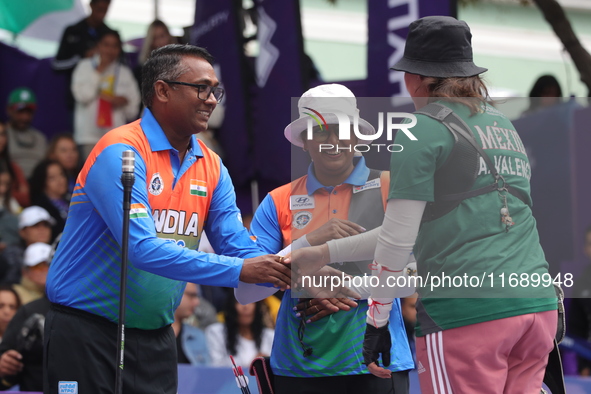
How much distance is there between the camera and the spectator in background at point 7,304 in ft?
22.8

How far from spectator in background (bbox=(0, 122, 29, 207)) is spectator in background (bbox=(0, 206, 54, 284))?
83 cm

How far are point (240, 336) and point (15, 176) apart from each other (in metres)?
3.19

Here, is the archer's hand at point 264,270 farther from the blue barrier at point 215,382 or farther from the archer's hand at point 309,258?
the blue barrier at point 215,382

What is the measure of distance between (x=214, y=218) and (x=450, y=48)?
141 cm

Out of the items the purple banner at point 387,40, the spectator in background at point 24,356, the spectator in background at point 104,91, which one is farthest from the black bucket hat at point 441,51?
the spectator in background at point 104,91

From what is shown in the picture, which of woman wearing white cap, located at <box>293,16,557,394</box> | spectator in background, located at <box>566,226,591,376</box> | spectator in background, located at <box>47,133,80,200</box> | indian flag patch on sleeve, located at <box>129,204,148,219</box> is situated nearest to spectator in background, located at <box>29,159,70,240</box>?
spectator in background, located at <box>47,133,80,200</box>

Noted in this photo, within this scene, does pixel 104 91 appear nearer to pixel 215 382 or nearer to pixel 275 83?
pixel 275 83

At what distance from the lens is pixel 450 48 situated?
3480mm

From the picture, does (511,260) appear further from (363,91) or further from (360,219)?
(363,91)

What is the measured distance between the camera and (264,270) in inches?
151

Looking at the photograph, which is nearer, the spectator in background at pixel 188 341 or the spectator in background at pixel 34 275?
the spectator in background at pixel 34 275

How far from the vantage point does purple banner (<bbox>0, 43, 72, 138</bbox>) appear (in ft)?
Result: 34.4

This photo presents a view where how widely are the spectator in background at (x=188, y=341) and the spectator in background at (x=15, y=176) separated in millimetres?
2417

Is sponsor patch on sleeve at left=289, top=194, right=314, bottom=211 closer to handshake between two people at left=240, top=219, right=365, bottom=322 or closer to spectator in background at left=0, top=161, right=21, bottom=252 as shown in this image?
handshake between two people at left=240, top=219, right=365, bottom=322
